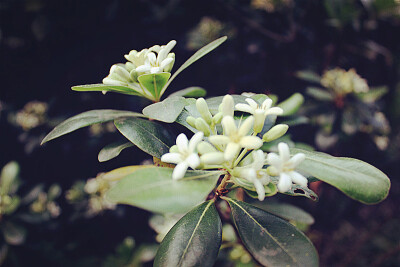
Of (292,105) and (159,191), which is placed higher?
(159,191)

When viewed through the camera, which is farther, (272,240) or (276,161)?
(272,240)

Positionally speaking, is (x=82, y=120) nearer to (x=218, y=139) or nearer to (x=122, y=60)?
A: (x=218, y=139)

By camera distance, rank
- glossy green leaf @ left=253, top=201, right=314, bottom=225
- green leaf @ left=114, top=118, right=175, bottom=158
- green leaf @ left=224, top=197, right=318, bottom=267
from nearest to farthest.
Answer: green leaf @ left=224, top=197, right=318, bottom=267 < green leaf @ left=114, top=118, right=175, bottom=158 < glossy green leaf @ left=253, top=201, right=314, bottom=225

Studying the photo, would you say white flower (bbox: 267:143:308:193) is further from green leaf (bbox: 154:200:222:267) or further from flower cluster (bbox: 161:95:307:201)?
green leaf (bbox: 154:200:222:267)

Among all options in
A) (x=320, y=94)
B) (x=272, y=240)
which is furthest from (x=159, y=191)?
(x=320, y=94)

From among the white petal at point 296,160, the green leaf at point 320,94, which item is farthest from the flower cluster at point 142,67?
the green leaf at point 320,94

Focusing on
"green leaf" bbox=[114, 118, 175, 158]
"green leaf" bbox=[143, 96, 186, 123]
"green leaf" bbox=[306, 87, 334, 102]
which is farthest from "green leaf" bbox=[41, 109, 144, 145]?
"green leaf" bbox=[306, 87, 334, 102]

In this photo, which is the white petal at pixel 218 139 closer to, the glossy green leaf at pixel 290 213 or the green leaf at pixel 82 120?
the green leaf at pixel 82 120
